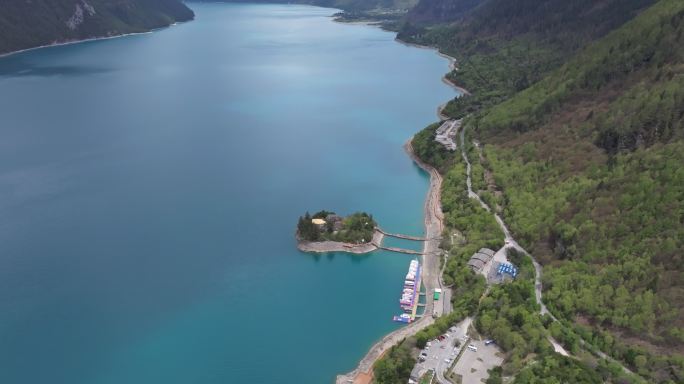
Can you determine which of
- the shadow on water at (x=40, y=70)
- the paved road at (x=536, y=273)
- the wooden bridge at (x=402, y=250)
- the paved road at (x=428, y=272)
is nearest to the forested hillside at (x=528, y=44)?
the paved road at (x=428, y=272)

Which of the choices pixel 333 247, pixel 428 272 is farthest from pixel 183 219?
pixel 428 272

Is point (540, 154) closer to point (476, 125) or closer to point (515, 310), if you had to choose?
point (476, 125)

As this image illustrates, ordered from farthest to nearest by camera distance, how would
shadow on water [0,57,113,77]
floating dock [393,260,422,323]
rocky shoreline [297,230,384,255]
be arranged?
shadow on water [0,57,113,77], rocky shoreline [297,230,384,255], floating dock [393,260,422,323]

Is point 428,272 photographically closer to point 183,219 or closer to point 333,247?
point 333,247

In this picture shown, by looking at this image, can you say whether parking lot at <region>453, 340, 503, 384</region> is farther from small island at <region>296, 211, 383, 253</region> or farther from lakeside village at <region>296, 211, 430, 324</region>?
small island at <region>296, 211, 383, 253</region>

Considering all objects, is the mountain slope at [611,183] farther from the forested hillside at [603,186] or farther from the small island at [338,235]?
the small island at [338,235]

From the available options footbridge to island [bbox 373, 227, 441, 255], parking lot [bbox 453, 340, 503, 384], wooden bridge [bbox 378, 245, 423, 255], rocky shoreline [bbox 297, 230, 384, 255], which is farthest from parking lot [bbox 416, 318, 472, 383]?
rocky shoreline [bbox 297, 230, 384, 255]
